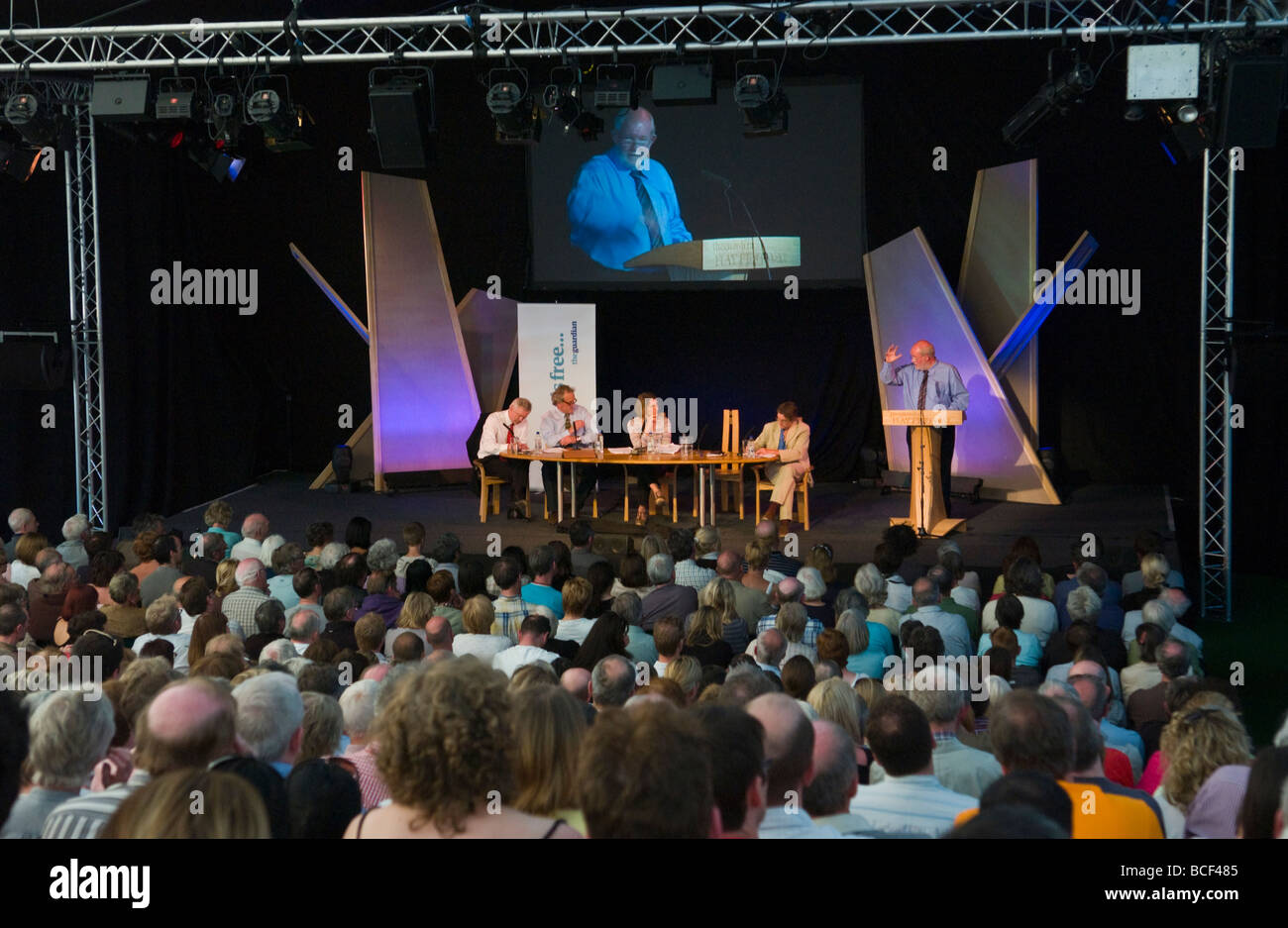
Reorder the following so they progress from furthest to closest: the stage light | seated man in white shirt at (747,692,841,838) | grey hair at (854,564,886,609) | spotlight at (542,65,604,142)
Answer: spotlight at (542,65,604,142)
the stage light
grey hair at (854,564,886,609)
seated man in white shirt at (747,692,841,838)

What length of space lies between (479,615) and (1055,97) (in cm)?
508

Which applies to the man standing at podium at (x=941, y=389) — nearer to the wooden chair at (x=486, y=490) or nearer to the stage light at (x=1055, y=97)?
the stage light at (x=1055, y=97)

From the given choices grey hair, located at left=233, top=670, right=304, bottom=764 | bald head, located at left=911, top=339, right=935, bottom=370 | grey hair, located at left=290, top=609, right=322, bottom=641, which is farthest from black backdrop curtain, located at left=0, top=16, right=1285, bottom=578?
grey hair, located at left=233, top=670, right=304, bottom=764

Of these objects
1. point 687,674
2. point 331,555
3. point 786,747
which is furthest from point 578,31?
point 786,747

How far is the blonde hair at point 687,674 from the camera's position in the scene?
4262 millimetres

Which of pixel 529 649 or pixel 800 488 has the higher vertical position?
pixel 800 488

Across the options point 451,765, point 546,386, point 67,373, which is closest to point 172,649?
point 451,765

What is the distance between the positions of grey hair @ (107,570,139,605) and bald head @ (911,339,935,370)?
5781mm

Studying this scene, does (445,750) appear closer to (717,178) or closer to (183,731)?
(183,731)

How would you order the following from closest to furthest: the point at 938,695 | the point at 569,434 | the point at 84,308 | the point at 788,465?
the point at 938,695 < the point at 84,308 < the point at 788,465 < the point at 569,434

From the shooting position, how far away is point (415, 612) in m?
5.18

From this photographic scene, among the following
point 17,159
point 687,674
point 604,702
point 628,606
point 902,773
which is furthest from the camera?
point 17,159

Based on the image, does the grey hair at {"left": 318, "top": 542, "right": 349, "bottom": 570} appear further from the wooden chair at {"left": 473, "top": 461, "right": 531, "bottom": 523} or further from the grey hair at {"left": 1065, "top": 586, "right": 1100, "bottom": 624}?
the grey hair at {"left": 1065, "top": 586, "right": 1100, "bottom": 624}

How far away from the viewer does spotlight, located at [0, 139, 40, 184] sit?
346 inches
